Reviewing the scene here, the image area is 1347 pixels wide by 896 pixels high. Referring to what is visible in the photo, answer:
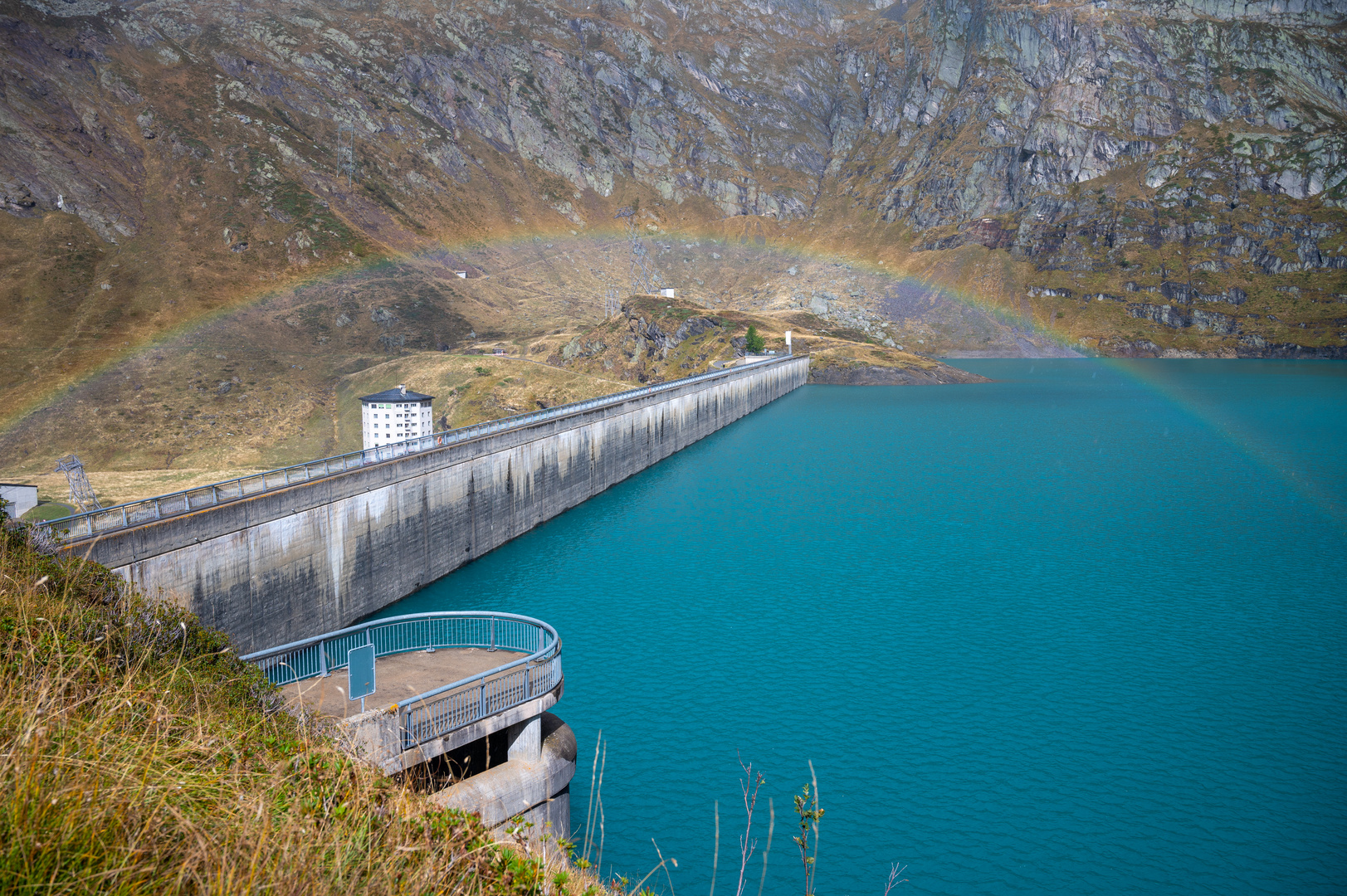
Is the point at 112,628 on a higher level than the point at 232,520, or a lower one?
higher

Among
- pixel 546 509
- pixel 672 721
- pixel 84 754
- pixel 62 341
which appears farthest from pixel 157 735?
pixel 62 341

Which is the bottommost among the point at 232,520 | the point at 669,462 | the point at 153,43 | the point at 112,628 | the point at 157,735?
the point at 669,462

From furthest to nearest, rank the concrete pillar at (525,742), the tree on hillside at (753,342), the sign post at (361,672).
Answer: the tree on hillside at (753,342) < the concrete pillar at (525,742) < the sign post at (361,672)

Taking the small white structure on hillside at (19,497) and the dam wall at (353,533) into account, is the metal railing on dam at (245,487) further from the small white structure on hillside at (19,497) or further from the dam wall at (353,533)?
the small white structure on hillside at (19,497)

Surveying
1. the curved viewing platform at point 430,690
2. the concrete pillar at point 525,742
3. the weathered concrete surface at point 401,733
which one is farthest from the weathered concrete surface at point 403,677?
the concrete pillar at point 525,742

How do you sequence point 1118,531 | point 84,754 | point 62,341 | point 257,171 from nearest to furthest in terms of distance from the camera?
point 84,754 < point 1118,531 < point 62,341 < point 257,171

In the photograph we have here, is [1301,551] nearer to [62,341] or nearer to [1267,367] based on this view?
[62,341]
